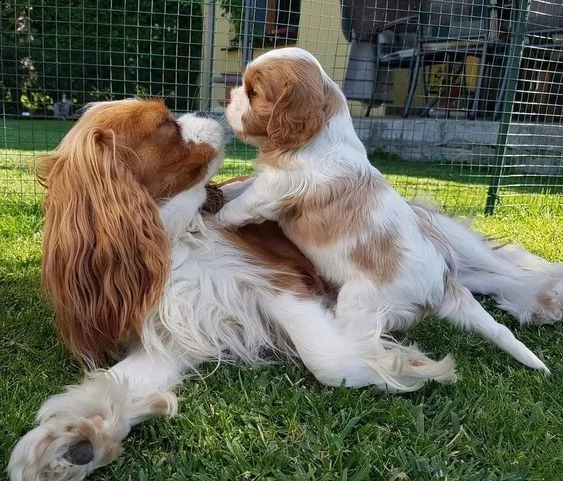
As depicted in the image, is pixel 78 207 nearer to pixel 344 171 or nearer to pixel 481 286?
pixel 344 171

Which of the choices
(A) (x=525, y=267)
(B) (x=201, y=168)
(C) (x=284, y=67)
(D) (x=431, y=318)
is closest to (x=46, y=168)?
(B) (x=201, y=168)

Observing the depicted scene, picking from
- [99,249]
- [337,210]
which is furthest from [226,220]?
[99,249]

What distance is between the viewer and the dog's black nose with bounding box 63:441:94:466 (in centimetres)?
161

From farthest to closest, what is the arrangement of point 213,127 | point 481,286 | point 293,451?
1. point 481,286
2. point 213,127
3. point 293,451

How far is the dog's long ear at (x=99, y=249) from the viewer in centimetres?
211

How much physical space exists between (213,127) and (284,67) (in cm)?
39

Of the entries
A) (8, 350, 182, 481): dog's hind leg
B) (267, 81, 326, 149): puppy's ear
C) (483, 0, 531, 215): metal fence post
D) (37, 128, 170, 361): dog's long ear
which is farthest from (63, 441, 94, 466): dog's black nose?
(483, 0, 531, 215): metal fence post

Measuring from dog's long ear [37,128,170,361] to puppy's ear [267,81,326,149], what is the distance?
2.02 feet

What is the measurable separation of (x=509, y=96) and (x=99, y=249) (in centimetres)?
438

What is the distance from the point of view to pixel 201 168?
2.37 metres

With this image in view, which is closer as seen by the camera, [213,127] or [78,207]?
[78,207]

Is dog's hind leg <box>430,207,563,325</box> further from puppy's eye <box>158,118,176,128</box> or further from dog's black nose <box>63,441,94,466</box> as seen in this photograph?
dog's black nose <box>63,441,94,466</box>

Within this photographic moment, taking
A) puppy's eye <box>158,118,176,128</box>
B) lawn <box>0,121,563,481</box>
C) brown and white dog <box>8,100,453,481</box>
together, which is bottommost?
lawn <box>0,121,563,481</box>

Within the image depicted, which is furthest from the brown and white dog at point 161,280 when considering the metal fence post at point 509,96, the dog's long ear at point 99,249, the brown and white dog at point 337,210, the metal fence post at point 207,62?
the metal fence post at point 509,96
